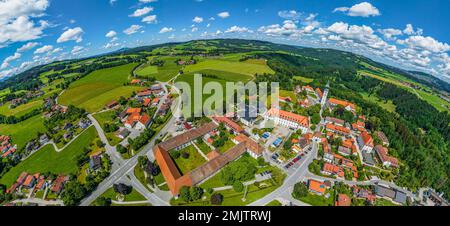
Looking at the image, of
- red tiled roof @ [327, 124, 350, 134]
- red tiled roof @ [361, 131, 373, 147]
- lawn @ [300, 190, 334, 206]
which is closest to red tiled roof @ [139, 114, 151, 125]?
lawn @ [300, 190, 334, 206]

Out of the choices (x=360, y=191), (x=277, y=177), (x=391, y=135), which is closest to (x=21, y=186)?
(x=277, y=177)

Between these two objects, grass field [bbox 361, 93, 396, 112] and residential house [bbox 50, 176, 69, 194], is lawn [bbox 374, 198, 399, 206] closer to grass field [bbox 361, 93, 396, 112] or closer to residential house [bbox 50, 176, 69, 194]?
residential house [bbox 50, 176, 69, 194]

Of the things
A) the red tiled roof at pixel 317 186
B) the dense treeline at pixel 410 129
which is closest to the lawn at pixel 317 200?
the red tiled roof at pixel 317 186

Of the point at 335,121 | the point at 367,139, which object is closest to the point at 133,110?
the point at 335,121

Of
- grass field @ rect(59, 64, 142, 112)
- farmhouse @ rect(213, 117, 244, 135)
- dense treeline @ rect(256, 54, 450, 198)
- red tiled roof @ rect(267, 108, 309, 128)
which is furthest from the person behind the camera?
grass field @ rect(59, 64, 142, 112)

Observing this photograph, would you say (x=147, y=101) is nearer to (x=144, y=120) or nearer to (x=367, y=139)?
(x=144, y=120)

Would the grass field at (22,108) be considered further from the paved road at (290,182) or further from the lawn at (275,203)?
the lawn at (275,203)
